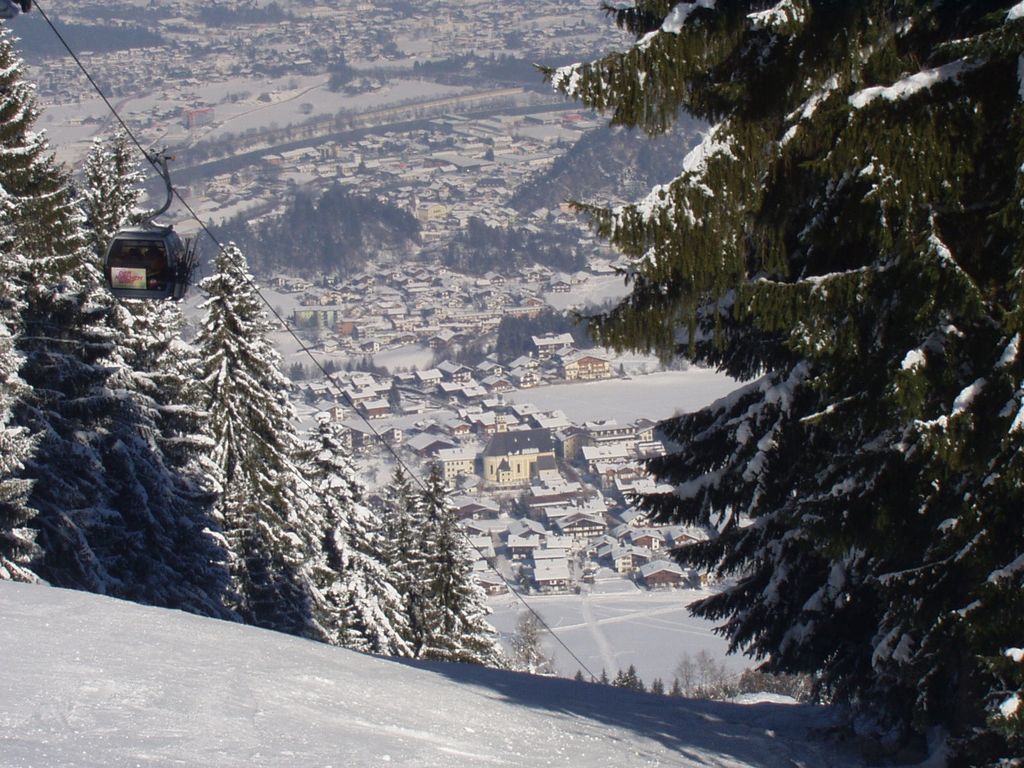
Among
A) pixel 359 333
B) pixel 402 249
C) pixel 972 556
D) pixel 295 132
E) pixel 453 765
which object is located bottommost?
pixel 453 765

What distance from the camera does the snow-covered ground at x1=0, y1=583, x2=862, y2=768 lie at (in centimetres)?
433

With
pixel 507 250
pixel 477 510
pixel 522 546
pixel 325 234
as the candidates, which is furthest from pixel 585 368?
pixel 325 234

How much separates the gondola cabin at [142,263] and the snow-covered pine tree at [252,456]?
5.98 meters

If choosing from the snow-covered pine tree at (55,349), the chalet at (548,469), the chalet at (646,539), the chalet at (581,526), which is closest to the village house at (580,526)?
the chalet at (581,526)

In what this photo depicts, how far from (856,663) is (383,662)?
288cm

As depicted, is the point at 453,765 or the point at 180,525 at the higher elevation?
the point at 180,525

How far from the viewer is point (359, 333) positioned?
9250 centimetres

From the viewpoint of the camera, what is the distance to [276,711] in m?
4.99

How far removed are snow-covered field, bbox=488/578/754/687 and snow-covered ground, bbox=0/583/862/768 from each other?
1079 inches

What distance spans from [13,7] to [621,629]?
36.9 m

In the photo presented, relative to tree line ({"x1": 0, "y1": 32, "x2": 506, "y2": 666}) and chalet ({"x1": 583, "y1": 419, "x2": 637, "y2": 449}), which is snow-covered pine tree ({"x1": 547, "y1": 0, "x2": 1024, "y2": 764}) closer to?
tree line ({"x1": 0, "y1": 32, "x2": 506, "y2": 666})

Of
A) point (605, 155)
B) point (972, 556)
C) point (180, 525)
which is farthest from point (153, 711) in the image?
point (605, 155)

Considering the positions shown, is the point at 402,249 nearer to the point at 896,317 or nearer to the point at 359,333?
the point at 359,333

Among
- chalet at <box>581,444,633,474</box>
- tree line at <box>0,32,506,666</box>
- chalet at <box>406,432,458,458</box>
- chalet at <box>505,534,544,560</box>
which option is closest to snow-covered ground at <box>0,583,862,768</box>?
Answer: tree line at <box>0,32,506,666</box>
